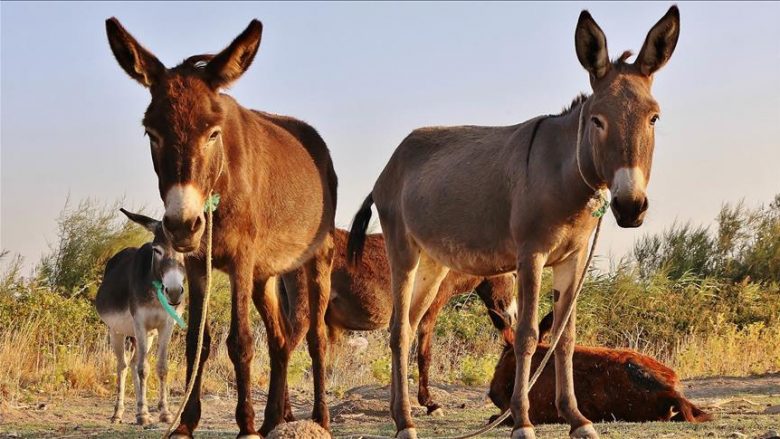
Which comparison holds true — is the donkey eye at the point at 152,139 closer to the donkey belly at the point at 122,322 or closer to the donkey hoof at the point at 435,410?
the donkey hoof at the point at 435,410

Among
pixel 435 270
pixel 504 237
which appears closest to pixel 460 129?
pixel 435 270

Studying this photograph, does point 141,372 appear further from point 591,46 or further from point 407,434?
point 591,46

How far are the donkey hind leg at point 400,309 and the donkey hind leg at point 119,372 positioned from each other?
13.9ft

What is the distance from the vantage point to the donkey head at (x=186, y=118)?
17.5 feet

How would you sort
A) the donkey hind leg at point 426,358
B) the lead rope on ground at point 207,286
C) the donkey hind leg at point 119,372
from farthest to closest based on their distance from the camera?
the donkey hind leg at point 119,372, the donkey hind leg at point 426,358, the lead rope on ground at point 207,286

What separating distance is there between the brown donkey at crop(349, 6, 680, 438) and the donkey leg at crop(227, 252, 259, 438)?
4.02 ft

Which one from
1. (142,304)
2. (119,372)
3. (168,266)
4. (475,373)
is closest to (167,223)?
(168,266)

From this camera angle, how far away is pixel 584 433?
5930mm

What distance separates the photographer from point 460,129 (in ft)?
26.4

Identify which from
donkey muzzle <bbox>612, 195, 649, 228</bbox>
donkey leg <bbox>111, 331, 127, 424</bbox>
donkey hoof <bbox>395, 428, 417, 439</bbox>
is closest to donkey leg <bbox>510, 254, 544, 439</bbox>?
donkey muzzle <bbox>612, 195, 649, 228</bbox>

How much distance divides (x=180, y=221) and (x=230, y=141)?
1.15 meters

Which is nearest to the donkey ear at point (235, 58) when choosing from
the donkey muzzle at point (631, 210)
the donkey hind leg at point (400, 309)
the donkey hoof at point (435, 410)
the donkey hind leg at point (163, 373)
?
the donkey hind leg at point (400, 309)

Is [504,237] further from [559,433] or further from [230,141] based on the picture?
[230,141]

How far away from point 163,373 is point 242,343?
15.8 feet
